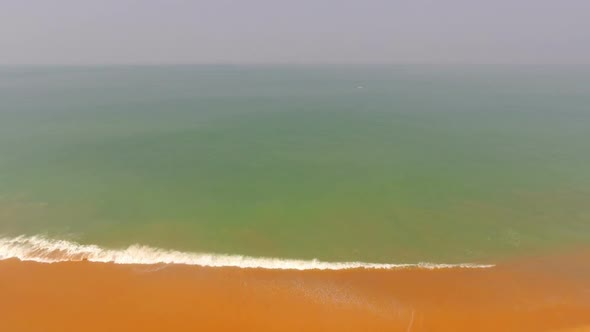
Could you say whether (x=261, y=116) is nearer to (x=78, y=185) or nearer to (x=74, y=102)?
(x=78, y=185)

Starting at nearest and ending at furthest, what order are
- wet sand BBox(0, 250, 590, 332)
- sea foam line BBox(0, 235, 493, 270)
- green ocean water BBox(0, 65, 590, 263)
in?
wet sand BBox(0, 250, 590, 332)
sea foam line BBox(0, 235, 493, 270)
green ocean water BBox(0, 65, 590, 263)

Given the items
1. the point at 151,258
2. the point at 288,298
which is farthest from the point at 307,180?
the point at 151,258

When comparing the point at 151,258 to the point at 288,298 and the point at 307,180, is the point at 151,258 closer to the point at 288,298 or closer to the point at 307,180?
the point at 288,298

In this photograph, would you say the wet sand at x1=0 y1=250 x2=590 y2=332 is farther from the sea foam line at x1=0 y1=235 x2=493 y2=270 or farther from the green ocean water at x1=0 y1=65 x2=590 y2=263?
the green ocean water at x1=0 y1=65 x2=590 y2=263

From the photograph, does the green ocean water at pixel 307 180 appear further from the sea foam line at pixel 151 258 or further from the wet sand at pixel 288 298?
the wet sand at pixel 288 298

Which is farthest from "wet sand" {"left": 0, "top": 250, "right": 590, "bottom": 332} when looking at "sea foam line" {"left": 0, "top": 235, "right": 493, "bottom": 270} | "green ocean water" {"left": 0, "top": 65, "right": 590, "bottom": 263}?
"green ocean water" {"left": 0, "top": 65, "right": 590, "bottom": 263}

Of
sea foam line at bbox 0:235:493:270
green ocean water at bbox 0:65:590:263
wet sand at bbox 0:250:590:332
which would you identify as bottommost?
wet sand at bbox 0:250:590:332
